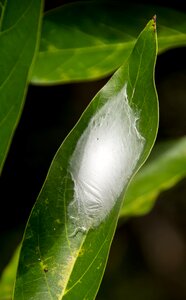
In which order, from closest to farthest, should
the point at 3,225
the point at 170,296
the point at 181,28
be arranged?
the point at 181,28
the point at 3,225
the point at 170,296

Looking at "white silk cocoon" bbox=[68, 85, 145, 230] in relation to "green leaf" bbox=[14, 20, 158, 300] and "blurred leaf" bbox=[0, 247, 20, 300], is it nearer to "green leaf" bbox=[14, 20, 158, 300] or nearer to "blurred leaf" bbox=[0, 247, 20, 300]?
"green leaf" bbox=[14, 20, 158, 300]

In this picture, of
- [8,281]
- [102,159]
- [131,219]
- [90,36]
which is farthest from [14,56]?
[131,219]

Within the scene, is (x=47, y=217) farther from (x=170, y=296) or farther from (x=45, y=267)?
(x=170, y=296)

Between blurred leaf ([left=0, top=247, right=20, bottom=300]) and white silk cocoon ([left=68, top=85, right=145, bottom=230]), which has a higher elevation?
white silk cocoon ([left=68, top=85, right=145, bottom=230])

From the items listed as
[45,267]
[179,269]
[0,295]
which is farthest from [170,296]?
[45,267]

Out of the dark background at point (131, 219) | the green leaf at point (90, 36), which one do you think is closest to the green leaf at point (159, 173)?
the green leaf at point (90, 36)

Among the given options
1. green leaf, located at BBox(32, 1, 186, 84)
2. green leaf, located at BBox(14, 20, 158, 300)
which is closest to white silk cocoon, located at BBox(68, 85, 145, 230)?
green leaf, located at BBox(14, 20, 158, 300)

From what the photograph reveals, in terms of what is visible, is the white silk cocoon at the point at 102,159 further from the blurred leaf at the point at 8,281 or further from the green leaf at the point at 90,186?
the blurred leaf at the point at 8,281
